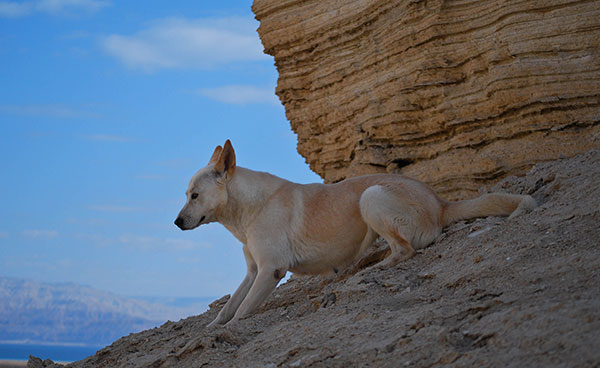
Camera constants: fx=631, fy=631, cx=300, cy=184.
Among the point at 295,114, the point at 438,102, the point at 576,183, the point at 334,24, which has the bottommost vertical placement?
the point at 576,183

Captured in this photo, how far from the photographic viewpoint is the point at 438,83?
33.2 ft

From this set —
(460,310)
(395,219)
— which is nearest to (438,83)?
(395,219)

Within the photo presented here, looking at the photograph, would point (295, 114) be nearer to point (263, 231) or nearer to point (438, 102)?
point (438, 102)

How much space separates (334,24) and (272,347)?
8.18 m

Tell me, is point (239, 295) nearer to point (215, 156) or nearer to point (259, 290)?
point (259, 290)

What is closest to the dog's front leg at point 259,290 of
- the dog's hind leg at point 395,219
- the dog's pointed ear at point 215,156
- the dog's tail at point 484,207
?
the dog's hind leg at point 395,219

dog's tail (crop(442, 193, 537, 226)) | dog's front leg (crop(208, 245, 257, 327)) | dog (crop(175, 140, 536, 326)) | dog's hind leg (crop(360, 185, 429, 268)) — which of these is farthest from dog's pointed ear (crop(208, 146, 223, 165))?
dog's tail (crop(442, 193, 537, 226))

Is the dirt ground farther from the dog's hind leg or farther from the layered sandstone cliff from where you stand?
the layered sandstone cliff

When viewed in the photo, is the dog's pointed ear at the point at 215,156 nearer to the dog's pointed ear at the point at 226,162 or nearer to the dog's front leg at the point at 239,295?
the dog's pointed ear at the point at 226,162

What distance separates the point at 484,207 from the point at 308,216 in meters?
1.96

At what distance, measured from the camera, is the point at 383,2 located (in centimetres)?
1088

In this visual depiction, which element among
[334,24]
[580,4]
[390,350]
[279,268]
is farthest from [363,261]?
[334,24]

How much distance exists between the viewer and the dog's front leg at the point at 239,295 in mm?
7109

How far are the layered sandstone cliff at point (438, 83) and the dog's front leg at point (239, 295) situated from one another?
3.95 meters
